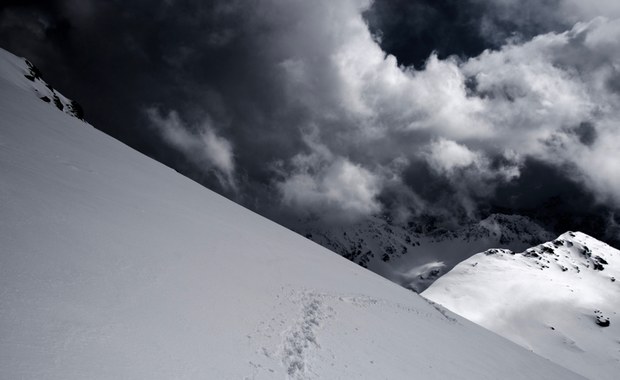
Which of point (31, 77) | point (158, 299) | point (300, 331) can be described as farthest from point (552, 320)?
point (31, 77)

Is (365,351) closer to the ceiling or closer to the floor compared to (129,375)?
closer to the ceiling

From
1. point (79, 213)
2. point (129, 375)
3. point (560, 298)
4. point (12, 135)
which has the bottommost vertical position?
point (129, 375)

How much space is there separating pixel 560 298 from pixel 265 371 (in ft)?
815

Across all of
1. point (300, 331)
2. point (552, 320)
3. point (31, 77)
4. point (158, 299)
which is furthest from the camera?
point (552, 320)

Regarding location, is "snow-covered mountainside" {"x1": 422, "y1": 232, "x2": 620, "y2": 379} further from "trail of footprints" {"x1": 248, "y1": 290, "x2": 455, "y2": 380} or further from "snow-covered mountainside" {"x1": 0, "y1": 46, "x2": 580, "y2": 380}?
"trail of footprints" {"x1": 248, "y1": 290, "x2": 455, "y2": 380}

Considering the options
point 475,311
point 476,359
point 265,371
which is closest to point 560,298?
point 475,311

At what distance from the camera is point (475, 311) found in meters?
162

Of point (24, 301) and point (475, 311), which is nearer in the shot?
point (24, 301)

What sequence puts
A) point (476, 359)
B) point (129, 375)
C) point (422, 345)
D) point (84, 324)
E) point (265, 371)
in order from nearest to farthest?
point (129, 375) → point (84, 324) → point (265, 371) → point (422, 345) → point (476, 359)

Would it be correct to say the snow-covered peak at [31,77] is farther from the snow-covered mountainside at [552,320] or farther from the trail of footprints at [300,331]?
the snow-covered mountainside at [552,320]

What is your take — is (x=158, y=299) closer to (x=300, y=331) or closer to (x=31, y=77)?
(x=300, y=331)

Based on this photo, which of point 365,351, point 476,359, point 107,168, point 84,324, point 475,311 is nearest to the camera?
point 84,324

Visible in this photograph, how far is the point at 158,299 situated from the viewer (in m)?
6.78

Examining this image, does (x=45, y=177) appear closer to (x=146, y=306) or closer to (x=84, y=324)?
(x=146, y=306)
